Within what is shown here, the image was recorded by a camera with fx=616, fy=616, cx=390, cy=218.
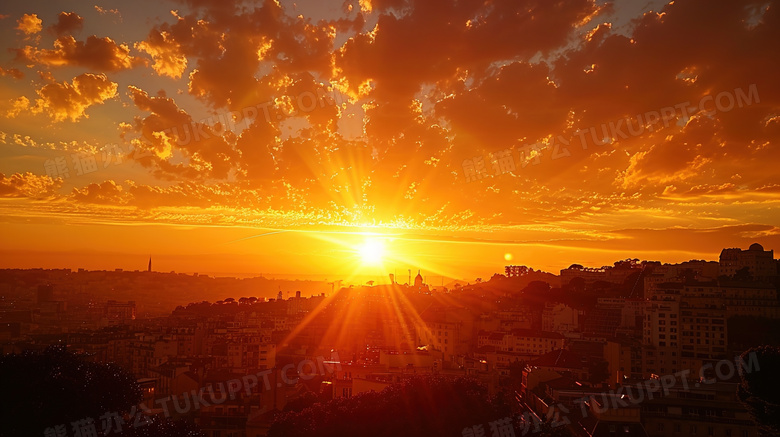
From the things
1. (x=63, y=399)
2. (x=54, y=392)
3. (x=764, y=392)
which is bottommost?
(x=764, y=392)

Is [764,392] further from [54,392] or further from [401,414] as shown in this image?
[54,392]

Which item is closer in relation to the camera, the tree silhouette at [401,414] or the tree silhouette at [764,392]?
the tree silhouette at [764,392]

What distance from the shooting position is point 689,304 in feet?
137

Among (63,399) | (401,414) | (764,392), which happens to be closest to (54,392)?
(63,399)

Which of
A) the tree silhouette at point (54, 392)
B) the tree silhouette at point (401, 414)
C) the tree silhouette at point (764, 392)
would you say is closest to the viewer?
the tree silhouette at point (54, 392)

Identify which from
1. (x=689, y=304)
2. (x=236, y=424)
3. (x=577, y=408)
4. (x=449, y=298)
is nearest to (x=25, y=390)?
(x=236, y=424)

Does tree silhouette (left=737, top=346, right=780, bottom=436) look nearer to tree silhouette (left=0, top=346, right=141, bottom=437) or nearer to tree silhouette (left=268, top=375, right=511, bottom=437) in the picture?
tree silhouette (left=268, top=375, right=511, bottom=437)

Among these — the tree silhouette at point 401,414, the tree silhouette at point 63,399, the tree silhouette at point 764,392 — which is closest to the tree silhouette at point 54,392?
the tree silhouette at point 63,399

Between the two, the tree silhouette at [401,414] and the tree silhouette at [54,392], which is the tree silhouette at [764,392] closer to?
the tree silhouette at [401,414]

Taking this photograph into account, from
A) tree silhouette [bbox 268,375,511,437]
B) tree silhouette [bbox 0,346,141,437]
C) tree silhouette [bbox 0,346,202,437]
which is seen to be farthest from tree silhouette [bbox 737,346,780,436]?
tree silhouette [bbox 0,346,141,437]

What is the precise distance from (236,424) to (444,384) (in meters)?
9.01

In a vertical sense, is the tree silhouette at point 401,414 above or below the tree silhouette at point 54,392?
below

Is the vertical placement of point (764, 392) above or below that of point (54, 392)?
below

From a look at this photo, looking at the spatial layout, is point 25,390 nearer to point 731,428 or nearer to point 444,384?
point 444,384
